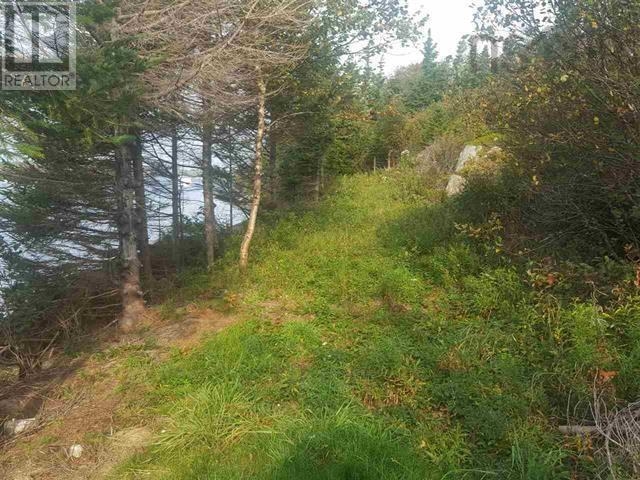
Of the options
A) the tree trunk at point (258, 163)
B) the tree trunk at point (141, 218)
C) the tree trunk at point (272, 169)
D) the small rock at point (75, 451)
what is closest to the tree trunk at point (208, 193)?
the tree trunk at point (141, 218)

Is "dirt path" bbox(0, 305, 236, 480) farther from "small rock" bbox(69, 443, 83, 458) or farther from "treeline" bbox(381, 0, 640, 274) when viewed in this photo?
"treeline" bbox(381, 0, 640, 274)

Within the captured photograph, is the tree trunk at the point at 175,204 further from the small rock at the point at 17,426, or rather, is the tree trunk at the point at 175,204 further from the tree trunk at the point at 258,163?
the small rock at the point at 17,426

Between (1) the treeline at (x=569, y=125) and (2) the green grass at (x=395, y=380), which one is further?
(1) the treeline at (x=569, y=125)

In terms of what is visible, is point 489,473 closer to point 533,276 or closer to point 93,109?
point 533,276

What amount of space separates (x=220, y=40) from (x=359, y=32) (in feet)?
13.1

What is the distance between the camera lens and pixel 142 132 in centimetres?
832

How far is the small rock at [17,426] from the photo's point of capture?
4.02 metres

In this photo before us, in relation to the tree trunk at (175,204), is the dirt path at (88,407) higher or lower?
lower

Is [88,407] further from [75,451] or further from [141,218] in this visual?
[141,218]

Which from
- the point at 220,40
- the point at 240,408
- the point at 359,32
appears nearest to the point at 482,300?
the point at 240,408

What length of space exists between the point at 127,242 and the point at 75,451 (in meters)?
3.86

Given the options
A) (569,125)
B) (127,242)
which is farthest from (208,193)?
(569,125)

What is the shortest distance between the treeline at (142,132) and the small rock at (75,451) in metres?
2.64

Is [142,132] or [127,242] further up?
[142,132]
